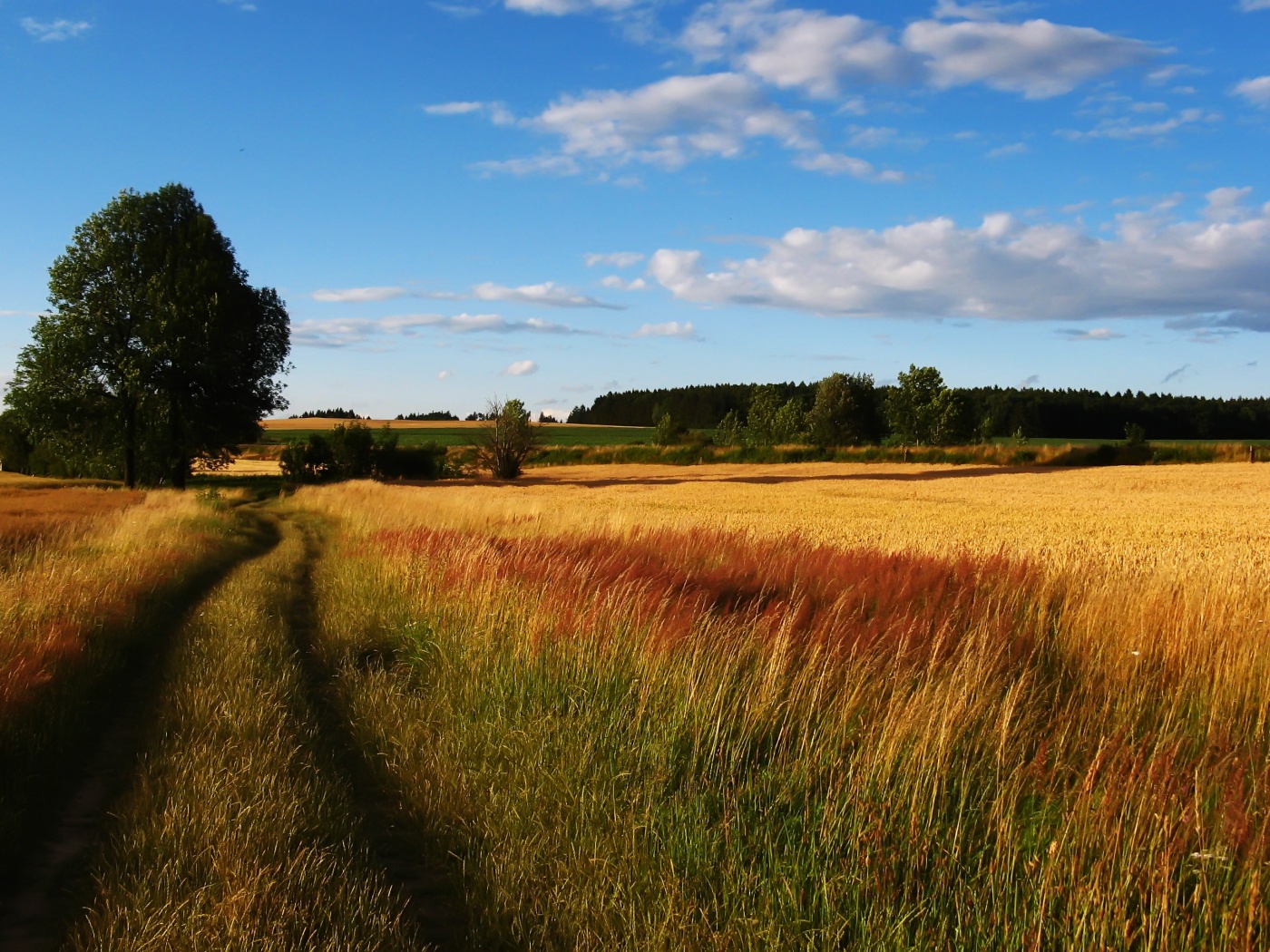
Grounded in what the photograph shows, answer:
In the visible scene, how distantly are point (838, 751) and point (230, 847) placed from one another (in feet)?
9.93

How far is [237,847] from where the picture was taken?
4.25 m

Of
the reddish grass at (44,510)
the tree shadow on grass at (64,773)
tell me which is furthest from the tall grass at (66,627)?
the reddish grass at (44,510)

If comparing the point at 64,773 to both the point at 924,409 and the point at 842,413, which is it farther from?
the point at 842,413

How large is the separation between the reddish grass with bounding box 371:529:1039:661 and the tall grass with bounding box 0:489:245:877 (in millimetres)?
3274

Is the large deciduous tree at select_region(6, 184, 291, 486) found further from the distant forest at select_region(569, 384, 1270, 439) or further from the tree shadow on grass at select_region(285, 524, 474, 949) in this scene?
the distant forest at select_region(569, 384, 1270, 439)

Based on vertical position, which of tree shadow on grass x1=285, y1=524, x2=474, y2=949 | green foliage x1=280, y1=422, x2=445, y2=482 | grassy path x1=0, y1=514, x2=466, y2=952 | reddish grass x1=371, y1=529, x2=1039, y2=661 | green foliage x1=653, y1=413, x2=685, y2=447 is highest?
green foliage x1=653, y1=413, x2=685, y2=447

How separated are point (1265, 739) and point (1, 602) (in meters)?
10.4

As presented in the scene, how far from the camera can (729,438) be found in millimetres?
118875

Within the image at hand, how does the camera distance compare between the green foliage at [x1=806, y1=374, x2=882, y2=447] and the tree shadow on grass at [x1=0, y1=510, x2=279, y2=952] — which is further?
the green foliage at [x1=806, y1=374, x2=882, y2=447]

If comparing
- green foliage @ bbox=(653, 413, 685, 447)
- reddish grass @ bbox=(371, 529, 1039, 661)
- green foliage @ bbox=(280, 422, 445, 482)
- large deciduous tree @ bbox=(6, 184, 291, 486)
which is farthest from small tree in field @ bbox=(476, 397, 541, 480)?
reddish grass @ bbox=(371, 529, 1039, 661)

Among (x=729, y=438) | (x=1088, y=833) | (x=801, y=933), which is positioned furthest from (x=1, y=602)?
(x=729, y=438)

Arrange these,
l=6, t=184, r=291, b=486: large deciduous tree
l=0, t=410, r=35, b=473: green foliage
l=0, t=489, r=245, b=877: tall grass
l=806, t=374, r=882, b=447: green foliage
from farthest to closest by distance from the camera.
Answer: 1. l=806, t=374, r=882, b=447: green foliage
2. l=0, t=410, r=35, b=473: green foliage
3. l=6, t=184, r=291, b=486: large deciduous tree
4. l=0, t=489, r=245, b=877: tall grass

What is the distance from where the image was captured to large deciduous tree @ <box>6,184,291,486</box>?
1486 inches

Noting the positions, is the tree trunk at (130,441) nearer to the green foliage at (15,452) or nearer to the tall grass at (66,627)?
the tall grass at (66,627)
